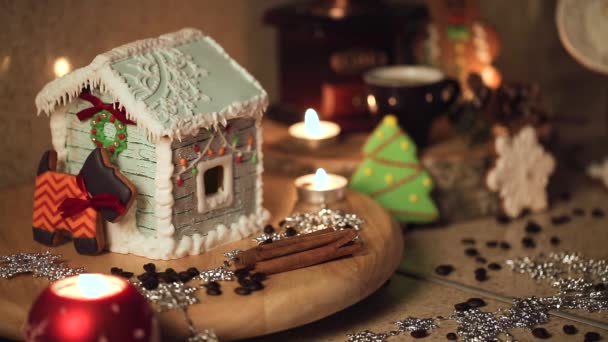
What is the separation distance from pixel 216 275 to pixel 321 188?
39 centimetres

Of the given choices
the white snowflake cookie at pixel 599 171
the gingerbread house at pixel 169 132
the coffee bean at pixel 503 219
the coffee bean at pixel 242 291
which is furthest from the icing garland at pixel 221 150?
the white snowflake cookie at pixel 599 171

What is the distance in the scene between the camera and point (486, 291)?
5.34ft

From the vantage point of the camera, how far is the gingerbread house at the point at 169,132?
55.5 inches

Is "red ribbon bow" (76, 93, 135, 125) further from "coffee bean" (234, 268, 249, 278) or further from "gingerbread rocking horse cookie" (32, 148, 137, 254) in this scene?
"coffee bean" (234, 268, 249, 278)

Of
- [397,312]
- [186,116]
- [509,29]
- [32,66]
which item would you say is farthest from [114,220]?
[509,29]

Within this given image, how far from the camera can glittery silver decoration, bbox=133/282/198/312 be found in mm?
1294

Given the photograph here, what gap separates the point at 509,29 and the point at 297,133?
0.95 m

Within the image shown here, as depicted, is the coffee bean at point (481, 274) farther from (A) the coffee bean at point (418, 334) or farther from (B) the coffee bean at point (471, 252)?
(A) the coffee bean at point (418, 334)

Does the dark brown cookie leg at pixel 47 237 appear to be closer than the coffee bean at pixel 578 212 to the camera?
Yes

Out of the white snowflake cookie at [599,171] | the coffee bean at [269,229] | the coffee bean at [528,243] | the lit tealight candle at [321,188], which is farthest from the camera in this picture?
the white snowflake cookie at [599,171]

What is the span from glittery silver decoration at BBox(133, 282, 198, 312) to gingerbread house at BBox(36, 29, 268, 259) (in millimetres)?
119

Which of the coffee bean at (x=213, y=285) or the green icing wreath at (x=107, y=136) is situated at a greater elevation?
the green icing wreath at (x=107, y=136)

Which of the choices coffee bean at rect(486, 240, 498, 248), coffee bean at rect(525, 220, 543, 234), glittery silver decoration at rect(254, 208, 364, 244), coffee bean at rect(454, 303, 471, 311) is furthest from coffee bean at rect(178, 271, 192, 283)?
coffee bean at rect(525, 220, 543, 234)

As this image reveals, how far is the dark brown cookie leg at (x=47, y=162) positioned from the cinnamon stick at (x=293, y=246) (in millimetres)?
353
